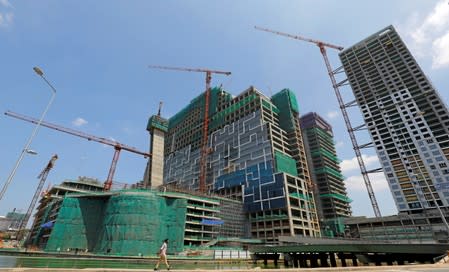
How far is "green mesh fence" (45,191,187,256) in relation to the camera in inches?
2297

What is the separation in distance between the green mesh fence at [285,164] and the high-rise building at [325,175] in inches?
997

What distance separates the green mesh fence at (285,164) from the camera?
96.0 m

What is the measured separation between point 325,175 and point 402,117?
44187 mm

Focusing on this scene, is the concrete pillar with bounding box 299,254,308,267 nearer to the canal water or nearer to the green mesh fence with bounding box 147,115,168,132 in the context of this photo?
the canal water

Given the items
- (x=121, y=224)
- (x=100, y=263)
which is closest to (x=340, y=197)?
(x=121, y=224)

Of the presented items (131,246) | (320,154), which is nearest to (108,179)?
(131,246)

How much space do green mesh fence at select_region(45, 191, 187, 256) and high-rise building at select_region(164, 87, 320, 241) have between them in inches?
1374

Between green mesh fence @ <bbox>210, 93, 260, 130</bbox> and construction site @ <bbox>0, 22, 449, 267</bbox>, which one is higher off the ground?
green mesh fence @ <bbox>210, 93, 260, 130</bbox>

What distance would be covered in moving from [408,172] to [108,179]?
12272 cm

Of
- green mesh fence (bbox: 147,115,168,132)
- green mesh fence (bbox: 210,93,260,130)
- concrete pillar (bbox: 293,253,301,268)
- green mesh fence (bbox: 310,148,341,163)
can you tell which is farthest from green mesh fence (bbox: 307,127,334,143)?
concrete pillar (bbox: 293,253,301,268)

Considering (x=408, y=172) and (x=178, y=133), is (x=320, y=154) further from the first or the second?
(x=178, y=133)

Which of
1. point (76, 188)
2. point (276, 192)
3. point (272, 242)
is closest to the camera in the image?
point (272, 242)

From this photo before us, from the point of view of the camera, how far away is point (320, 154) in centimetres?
13312

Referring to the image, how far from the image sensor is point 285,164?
99438mm
